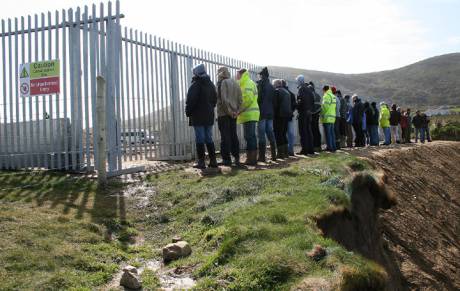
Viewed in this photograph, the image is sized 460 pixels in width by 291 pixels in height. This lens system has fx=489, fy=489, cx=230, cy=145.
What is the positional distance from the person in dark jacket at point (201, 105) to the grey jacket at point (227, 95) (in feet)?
1.23

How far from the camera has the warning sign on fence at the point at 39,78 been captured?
9.63 metres

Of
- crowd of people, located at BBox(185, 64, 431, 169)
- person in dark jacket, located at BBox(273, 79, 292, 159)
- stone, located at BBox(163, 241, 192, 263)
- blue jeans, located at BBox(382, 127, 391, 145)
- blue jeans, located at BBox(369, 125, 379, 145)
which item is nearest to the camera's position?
stone, located at BBox(163, 241, 192, 263)

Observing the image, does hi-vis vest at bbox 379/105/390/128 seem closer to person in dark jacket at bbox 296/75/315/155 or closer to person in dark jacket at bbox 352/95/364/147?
person in dark jacket at bbox 352/95/364/147

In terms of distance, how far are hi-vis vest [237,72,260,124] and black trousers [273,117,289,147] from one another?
1.44 metres

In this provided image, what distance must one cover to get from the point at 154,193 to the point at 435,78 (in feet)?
432

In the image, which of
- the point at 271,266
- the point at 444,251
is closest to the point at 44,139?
the point at 271,266

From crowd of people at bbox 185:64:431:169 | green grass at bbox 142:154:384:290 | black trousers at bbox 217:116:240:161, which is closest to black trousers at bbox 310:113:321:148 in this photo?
crowd of people at bbox 185:64:431:169

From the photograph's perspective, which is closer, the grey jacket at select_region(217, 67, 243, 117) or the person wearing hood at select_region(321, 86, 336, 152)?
the grey jacket at select_region(217, 67, 243, 117)

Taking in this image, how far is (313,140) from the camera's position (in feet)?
46.8

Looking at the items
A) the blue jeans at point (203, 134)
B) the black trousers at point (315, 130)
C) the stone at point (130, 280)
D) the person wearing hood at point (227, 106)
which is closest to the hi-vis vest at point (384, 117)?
the black trousers at point (315, 130)

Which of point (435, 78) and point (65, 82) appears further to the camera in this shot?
point (435, 78)

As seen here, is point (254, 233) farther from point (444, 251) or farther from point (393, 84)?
point (393, 84)

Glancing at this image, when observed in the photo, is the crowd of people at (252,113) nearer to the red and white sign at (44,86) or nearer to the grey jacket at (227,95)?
the grey jacket at (227,95)

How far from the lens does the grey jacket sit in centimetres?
1030
